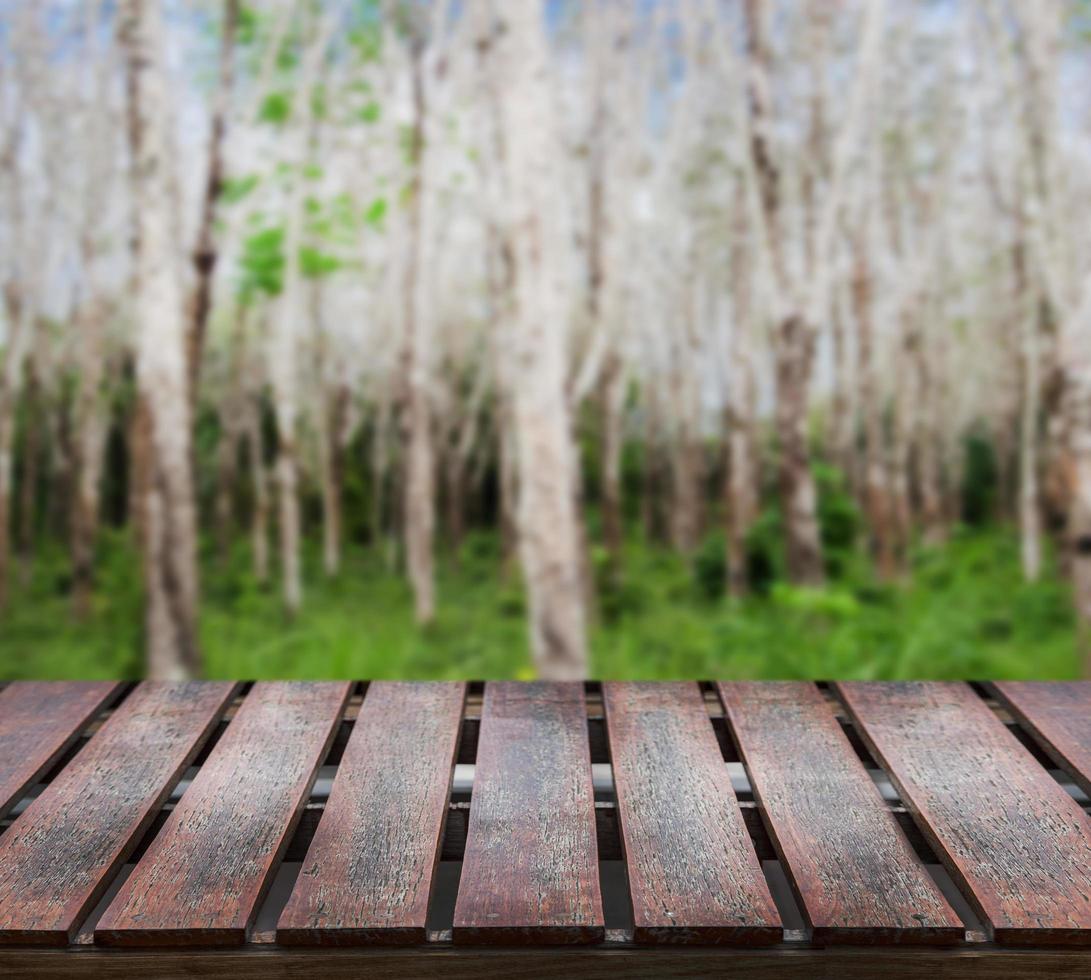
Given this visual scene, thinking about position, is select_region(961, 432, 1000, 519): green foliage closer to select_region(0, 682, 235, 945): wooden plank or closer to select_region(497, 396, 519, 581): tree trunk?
select_region(497, 396, 519, 581): tree trunk

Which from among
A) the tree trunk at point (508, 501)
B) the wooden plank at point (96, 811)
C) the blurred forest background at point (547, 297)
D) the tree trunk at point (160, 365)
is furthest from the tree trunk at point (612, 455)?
the wooden plank at point (96, 811)

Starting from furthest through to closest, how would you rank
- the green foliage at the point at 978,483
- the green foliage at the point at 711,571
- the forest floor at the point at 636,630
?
1. the green foliage at the point at 978,483
2. the green foliage at the point at 711,571
3. the forest floor at the point at 636,630

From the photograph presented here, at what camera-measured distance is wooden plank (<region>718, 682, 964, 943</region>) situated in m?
1.19

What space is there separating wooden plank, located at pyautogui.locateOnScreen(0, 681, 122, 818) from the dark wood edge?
17.6 inches

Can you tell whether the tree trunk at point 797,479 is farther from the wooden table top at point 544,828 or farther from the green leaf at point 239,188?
the green leaf at point 239,188

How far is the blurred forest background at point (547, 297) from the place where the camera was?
5879mm

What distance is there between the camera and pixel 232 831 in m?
1.43

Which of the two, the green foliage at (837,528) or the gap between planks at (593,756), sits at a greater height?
the gap between planks at (593,756)

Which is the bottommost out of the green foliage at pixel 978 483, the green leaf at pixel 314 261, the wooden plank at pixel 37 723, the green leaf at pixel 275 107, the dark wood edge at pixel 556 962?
the green foliage at pixel 978 483

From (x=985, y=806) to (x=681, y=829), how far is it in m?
0.45

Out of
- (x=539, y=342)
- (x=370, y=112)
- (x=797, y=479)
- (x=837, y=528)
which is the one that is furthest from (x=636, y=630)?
(x=370, y=112)

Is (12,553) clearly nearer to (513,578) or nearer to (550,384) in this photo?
(513,578)

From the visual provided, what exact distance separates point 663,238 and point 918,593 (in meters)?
6.14

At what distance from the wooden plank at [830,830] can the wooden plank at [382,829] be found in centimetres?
46
